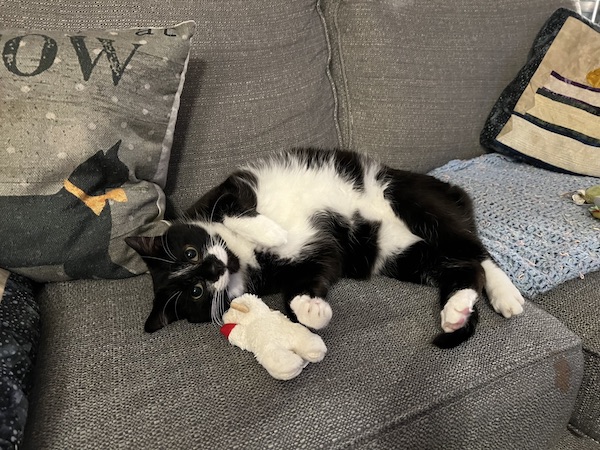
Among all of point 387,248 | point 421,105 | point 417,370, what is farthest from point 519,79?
point 417,370

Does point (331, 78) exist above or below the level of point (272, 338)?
above

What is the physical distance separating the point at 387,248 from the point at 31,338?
880mm

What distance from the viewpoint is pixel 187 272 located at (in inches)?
44.1

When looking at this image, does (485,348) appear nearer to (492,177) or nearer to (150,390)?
(150,390)

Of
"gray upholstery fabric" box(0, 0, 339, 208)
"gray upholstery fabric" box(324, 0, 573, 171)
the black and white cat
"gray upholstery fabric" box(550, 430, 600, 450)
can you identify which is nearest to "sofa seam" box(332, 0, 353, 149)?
"gray upholstery fabric" box(324, 0, 573, 171)

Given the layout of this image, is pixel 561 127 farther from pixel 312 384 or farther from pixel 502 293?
pixel 312 384

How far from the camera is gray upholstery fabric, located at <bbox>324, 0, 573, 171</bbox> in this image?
1.65 m

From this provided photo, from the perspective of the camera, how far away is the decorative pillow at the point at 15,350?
2.35ft

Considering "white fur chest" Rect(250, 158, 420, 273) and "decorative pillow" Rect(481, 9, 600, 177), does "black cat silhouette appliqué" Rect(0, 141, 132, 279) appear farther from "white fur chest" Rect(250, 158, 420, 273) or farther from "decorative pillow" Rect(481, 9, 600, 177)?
"decorative pillow" Rect(481, 9, 600, 177)

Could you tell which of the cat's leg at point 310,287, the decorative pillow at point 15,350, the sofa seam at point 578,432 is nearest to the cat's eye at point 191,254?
the cat's leg at point 310,287

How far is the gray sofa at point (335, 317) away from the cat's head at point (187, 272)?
0.17 feet

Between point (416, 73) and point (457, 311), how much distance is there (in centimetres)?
99

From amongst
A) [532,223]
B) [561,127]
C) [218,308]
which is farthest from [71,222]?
[561,127]

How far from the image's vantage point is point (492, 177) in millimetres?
1668
